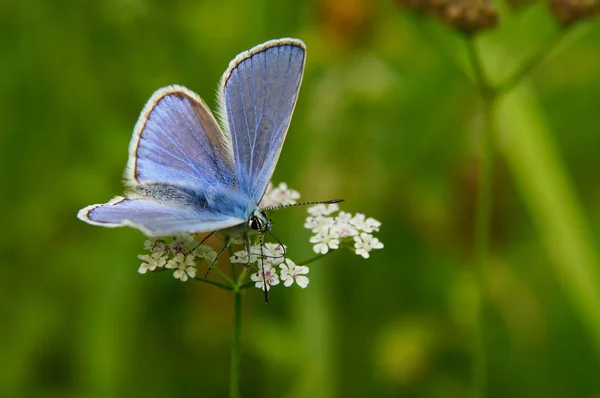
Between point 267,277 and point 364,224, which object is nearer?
point 267,277

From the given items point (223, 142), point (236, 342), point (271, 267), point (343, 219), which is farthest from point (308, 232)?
point (236, 342)

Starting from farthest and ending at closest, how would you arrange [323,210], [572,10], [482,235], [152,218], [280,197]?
[572,10] < [482,235] < [280,197] < [323,210] < [152,218]

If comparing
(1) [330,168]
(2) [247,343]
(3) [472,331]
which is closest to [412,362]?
(3) [472,331]

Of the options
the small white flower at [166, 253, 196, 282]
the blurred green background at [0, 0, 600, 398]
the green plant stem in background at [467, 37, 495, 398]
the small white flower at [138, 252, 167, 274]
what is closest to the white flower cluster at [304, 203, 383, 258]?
the small white flower at [166, 253, 196, 282]

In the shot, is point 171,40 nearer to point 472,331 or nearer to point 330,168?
point 330,168

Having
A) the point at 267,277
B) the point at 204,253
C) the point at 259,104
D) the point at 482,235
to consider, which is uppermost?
the point at 259,104

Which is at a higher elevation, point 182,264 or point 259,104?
point 259,104

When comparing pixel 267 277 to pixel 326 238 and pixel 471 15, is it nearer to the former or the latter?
pixel 326 238
